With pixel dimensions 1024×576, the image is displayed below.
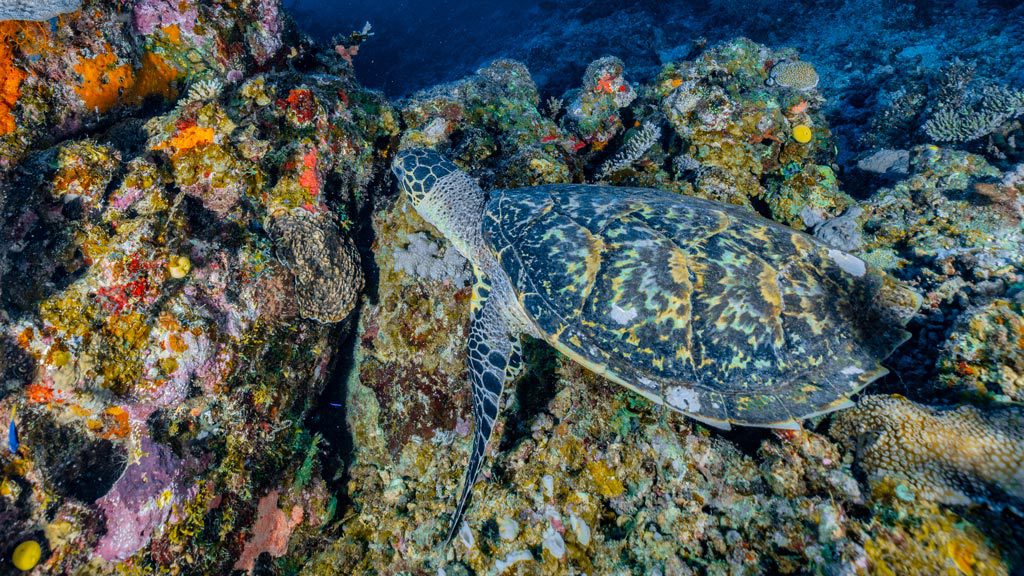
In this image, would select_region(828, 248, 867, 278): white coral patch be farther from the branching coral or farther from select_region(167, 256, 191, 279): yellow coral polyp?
the branching coral

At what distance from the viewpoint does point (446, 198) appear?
319cm

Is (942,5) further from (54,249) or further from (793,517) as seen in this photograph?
(54,249)

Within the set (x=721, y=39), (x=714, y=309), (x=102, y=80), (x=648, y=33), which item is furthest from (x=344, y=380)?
(x=648, y=33)

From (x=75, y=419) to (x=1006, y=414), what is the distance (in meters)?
4.68

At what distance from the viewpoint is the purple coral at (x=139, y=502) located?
1984mm

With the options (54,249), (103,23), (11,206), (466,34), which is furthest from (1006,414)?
(466,34)

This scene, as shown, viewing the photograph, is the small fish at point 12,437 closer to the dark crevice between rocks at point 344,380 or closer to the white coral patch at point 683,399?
the dark crevice between rocks at point 344,380

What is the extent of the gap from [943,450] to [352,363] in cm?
393

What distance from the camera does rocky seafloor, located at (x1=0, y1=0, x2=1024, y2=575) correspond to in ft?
6.03

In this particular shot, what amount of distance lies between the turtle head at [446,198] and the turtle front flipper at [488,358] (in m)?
0.45

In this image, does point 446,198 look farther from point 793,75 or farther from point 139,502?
point 793,75

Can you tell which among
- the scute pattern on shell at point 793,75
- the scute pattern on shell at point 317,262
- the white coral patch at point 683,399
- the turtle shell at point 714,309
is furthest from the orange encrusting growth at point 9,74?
the scute pattern on shell at point 793,75

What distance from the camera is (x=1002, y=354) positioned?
207 centimetres

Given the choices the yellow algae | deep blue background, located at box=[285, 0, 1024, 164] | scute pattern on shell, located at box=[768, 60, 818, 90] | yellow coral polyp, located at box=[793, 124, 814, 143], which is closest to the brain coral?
the yellow algae
